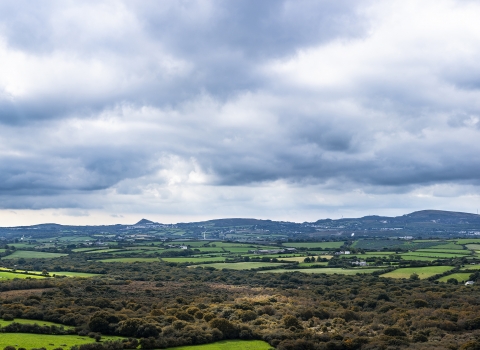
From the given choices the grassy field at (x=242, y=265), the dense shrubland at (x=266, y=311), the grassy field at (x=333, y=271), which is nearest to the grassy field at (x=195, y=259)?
the grassy field at (x=242, y=265)

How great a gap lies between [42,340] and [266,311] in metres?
29.9

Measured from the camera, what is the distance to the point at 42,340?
46.8 m

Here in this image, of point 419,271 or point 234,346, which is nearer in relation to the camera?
point 234,346

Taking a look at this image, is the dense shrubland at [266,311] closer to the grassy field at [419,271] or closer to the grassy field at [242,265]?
the grassy field at [419,271]

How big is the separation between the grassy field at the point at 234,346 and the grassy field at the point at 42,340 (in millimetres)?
9110

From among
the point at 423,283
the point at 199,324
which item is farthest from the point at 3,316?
the point at 423,283

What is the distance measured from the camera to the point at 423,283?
89.4 m

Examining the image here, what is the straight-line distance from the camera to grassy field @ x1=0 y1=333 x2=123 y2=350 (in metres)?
43.5

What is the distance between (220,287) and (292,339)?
4593cm

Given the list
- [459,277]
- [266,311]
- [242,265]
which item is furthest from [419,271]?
[266,311]

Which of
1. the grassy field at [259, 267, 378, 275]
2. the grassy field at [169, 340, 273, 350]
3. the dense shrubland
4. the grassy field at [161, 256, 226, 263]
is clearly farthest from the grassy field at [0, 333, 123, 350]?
the grassy field at [161, 256, 226, 263]

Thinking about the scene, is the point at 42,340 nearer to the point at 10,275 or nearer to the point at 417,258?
the point at 10,275

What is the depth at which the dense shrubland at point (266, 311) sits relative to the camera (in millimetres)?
50031

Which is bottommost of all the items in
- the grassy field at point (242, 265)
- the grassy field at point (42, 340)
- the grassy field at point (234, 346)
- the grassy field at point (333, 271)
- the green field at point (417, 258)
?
the grassy field at point (234, 346)
